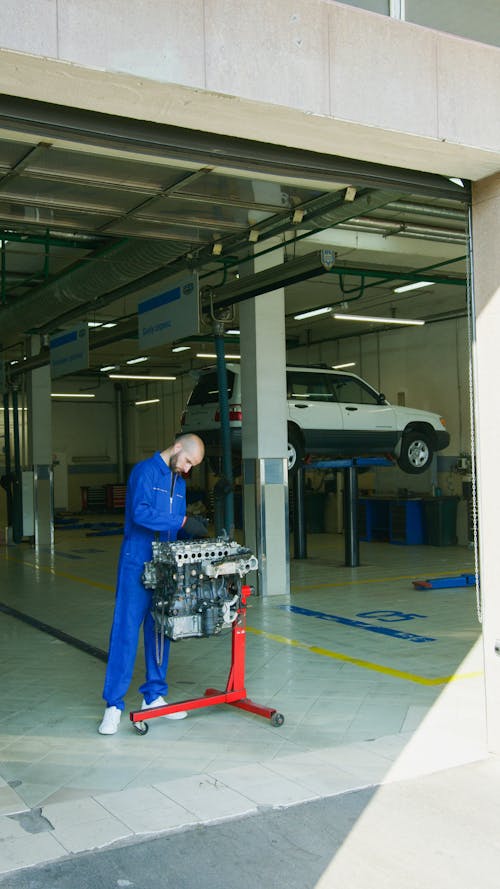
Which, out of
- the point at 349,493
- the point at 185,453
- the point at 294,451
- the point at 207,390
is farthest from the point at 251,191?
the point at 294,451

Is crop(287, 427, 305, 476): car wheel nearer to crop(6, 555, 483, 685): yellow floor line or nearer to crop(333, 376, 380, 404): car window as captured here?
crop(333, 376, 380, 404): car window

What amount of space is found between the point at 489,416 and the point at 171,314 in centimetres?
447

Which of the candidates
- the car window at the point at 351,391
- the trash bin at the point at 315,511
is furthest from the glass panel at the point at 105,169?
the trash bin at the point at 315,511

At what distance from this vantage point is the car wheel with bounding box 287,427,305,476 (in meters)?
13.2

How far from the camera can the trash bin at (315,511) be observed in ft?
62.5

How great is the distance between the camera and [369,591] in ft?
34.1

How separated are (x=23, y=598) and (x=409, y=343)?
11.1m

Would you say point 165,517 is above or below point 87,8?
below

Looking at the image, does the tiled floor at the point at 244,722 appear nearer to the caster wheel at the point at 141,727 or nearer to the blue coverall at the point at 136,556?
the caster wheel at the point at 141,727

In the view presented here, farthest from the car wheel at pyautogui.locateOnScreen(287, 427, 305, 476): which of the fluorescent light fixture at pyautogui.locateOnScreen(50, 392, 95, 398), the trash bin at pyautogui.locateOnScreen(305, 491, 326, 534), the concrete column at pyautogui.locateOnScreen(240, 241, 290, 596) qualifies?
the fluorescent light fixture at pyautogui.locateOnScreen(50, 392, 95, 398)

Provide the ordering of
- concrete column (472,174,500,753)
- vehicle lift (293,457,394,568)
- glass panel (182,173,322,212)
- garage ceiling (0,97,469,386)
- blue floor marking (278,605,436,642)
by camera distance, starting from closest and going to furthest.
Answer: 1. garage ceiling (0,97,469,386)
2. concrete column (472,174,500,753)
3. glass panel (182,173,322,212)
4. blue floor marking (278,605,436,642)
5. vehicle lift (293,457,394,568)

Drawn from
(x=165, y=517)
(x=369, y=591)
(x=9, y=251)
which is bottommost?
(x=369, y=591)

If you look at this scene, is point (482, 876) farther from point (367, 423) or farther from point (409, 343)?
point (409, 343)

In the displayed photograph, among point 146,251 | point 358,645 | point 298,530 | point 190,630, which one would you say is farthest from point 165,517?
point 298,530
